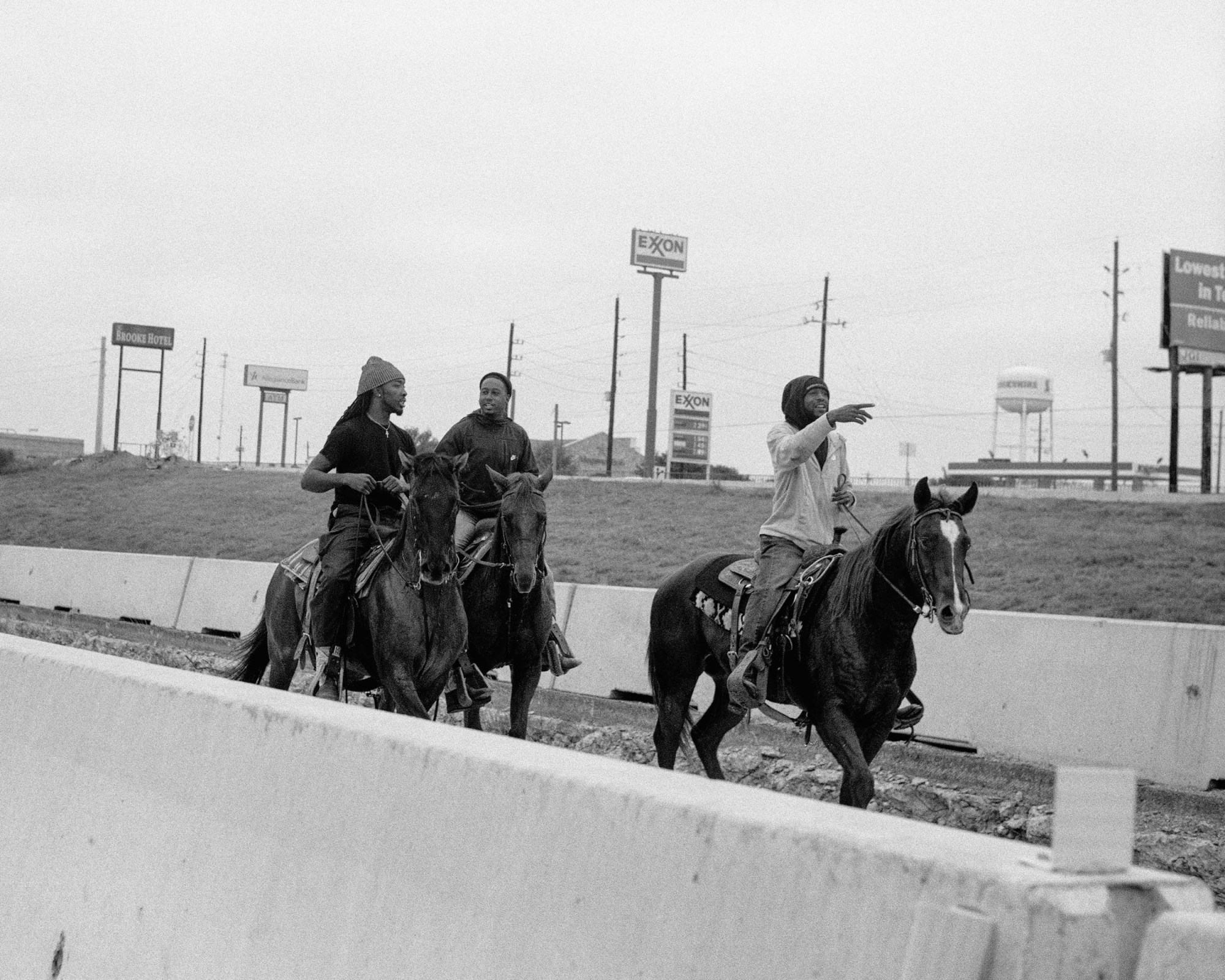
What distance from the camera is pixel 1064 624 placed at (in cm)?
1247

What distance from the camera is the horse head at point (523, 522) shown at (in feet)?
34.4

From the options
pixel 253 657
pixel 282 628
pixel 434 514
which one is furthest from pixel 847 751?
pixel 253 657

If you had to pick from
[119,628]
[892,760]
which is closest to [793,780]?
[892,760]

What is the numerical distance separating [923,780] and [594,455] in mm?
127471

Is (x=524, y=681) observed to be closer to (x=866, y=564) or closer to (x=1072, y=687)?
(x=866, y=564)

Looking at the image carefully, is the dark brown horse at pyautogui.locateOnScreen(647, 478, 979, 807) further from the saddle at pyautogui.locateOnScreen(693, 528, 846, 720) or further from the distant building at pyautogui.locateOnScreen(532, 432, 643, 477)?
the distant building at pyautogui.locateOnScreen(532, 432, 643, 477)

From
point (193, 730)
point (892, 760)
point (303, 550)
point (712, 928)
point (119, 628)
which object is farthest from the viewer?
point (119, 628)

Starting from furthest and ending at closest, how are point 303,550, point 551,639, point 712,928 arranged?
point 551,639 < point 303,550 < point 712,928

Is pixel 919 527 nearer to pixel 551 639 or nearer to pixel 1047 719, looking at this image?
pixel 551 639

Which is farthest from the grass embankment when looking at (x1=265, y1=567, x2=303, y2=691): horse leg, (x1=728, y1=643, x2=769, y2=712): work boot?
(x1=728, y1=643, x2=769, y2=712): work boot

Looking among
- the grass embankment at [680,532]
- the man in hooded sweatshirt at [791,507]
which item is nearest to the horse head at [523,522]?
the man in hooded sweatshirt at [791,507]

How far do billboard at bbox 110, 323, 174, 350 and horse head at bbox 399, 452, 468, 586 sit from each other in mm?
113240

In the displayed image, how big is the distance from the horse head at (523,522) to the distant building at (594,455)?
3442 inches

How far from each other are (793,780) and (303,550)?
152 inches
